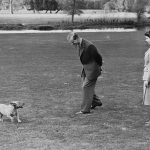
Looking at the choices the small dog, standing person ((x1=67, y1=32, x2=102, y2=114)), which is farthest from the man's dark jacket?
the small dog

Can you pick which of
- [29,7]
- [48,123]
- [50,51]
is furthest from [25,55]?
[29,7]

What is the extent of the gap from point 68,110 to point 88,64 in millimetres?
1401

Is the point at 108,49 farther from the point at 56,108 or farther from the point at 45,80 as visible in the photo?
the point at 56,108

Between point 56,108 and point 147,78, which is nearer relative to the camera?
point 147,78

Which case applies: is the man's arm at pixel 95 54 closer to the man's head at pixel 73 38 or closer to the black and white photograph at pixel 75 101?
the black and white photograph at pixel 75 101

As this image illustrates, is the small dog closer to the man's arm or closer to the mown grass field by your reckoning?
the mown grass field

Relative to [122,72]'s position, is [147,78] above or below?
above

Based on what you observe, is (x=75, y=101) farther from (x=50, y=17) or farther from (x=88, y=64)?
(x=50, y=17)

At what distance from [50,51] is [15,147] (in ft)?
61.1

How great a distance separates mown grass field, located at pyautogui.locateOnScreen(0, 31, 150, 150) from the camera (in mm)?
7633

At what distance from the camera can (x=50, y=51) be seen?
2577 cm

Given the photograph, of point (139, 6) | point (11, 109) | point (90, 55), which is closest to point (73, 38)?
point (90, 55)

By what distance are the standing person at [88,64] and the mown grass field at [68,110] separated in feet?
1.16

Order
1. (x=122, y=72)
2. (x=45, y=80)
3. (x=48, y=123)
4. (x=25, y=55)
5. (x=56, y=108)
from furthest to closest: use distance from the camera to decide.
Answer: (x=25, y=55)
(x=122, y=72)
(x=45, y=80)
(x=56, y=108)
(x=48, y=123)
